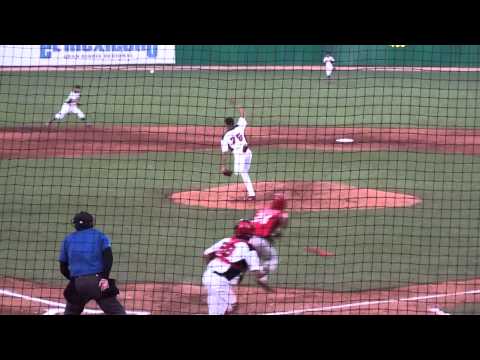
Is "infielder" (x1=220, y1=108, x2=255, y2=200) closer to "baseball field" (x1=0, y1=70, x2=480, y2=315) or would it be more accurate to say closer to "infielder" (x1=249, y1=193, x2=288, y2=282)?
"baseball field" (x1=0, y1=70, x2=480, y2=315)

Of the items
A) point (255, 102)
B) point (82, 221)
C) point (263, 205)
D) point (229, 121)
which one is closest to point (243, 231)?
point (82, 221)

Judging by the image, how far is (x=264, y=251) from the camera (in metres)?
9.94

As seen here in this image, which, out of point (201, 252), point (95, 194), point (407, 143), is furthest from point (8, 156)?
point (407, 143)

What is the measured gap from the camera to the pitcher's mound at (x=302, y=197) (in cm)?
1457

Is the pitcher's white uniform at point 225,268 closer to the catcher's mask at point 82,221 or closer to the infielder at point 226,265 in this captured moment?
the infielder at point 226,265

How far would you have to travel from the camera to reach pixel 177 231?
1332cm

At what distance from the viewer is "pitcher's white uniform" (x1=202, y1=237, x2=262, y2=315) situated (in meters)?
8.88

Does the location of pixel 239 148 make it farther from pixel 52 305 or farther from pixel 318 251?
pixel 52 305

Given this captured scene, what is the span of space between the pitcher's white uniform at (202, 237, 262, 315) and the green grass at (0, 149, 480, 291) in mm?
2011

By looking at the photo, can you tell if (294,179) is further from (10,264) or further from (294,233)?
(10,264)

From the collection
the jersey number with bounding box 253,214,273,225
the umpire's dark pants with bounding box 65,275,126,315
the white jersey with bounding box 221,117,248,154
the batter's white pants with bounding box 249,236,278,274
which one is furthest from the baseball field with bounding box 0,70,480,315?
the umpire's dark pants with bounding box 65,275,126,315

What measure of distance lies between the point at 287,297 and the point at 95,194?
6383mm

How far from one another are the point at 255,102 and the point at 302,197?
1056 centimetres

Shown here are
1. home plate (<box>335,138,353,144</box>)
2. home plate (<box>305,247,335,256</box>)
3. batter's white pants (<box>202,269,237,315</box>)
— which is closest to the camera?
batter's white pants (<box>202,269,237,315</box>)
